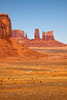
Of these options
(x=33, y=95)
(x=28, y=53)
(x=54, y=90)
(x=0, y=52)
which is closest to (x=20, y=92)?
(x=33, y=95)

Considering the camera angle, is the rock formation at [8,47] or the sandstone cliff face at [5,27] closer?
the rock formation at [8,47]

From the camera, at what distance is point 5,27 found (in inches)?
2547

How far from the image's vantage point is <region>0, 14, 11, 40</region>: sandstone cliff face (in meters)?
63.1

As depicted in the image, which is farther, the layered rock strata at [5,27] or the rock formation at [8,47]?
the layered rock strata at [5,27]

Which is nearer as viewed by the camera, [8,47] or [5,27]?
[8,47]

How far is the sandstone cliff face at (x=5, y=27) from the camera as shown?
207ft

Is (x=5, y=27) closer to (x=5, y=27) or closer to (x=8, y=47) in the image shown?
(x=5, y=27)

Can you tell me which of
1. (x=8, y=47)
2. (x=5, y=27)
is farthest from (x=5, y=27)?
(x=8, y=47)

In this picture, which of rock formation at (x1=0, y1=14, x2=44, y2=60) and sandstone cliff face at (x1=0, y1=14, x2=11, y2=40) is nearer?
rock formation at (x1=0, y1=14, x2=44, y2=60)

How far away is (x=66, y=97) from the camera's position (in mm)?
14805

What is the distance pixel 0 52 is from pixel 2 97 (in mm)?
43744

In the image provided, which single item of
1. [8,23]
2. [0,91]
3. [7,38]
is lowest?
[0,91]

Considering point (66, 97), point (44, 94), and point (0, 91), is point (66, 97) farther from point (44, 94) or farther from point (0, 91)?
point (0, 91)

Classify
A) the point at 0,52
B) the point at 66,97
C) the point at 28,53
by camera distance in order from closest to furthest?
the point at 66,97 < the point at 0,52 < the point at 28,53
